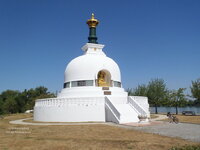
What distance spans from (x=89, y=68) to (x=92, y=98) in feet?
17.4

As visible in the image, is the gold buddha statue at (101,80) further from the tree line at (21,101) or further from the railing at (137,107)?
the tree line at (21,101)

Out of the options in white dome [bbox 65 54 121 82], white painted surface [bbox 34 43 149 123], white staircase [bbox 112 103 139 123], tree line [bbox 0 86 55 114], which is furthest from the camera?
tree line [bbox 0 86 55 114]

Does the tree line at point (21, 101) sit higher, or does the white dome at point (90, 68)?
the white dome at point (90, 68)

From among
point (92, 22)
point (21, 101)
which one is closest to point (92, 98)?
point (92, 22)

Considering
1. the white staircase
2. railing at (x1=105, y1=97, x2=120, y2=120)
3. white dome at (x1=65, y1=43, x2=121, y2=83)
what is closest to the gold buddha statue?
white dome at (x1=65, y1=43, x2=121, y2=83)

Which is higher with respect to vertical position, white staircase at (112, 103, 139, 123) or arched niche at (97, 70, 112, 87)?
arched niche at (97, 70, 112, 87)

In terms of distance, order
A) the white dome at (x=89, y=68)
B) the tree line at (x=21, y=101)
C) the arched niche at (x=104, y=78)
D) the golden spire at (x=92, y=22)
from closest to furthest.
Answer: the white dome at (x=89, y=68) < the arched niche at (x=104, y=78) < the golden spire at (x=92, y=22) < the tree line at (x=21, y=101)

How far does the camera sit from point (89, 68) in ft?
78.9

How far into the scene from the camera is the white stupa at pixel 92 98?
19406 mm

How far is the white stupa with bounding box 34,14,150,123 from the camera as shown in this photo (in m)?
19.4

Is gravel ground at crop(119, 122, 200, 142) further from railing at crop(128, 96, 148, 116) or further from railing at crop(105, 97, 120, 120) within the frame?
railing at crop(128, 96, 148, 116)

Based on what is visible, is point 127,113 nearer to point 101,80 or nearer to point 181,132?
point 101,80

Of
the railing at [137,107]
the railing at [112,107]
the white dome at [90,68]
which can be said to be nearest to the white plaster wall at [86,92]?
the white dome at [90,68]

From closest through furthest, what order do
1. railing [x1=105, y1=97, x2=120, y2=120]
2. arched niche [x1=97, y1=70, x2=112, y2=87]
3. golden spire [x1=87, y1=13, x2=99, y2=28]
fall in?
railing [x1=105, y1=97, x2=120, y2=120] < arched niche [x1=97, y1=70, x2=112, y2=87] < golden spire [x1=87, y1=13, x2=99, y2=28]
